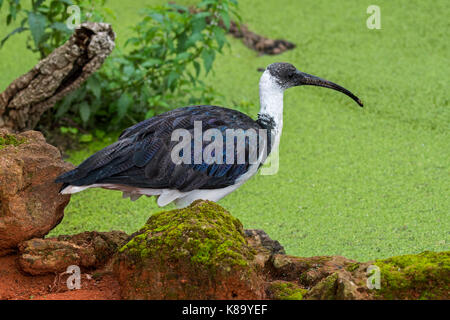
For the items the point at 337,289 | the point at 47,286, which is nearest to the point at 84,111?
the point at 47,286

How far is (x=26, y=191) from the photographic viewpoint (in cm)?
243

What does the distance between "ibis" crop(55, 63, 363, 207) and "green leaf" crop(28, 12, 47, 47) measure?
1251 millimetres

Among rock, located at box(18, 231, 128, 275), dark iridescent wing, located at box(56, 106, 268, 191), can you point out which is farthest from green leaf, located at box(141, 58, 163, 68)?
rock, located at box(18, 231, 128, 275)

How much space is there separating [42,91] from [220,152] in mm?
1404

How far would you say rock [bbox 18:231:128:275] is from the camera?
2.26 m

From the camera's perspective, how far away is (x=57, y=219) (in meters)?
2.53

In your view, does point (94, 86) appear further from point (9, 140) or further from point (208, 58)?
point (9, 140)

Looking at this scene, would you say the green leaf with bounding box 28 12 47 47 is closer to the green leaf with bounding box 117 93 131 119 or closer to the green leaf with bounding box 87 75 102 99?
the green leaf with bounding box 87 75 102 99

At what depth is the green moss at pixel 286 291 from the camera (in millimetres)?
2047

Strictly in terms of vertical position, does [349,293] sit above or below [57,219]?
below

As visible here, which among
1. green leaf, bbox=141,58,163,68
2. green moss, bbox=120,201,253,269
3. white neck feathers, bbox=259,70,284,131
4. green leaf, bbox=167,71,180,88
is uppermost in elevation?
green leaf, bbox=141,58,163,68
